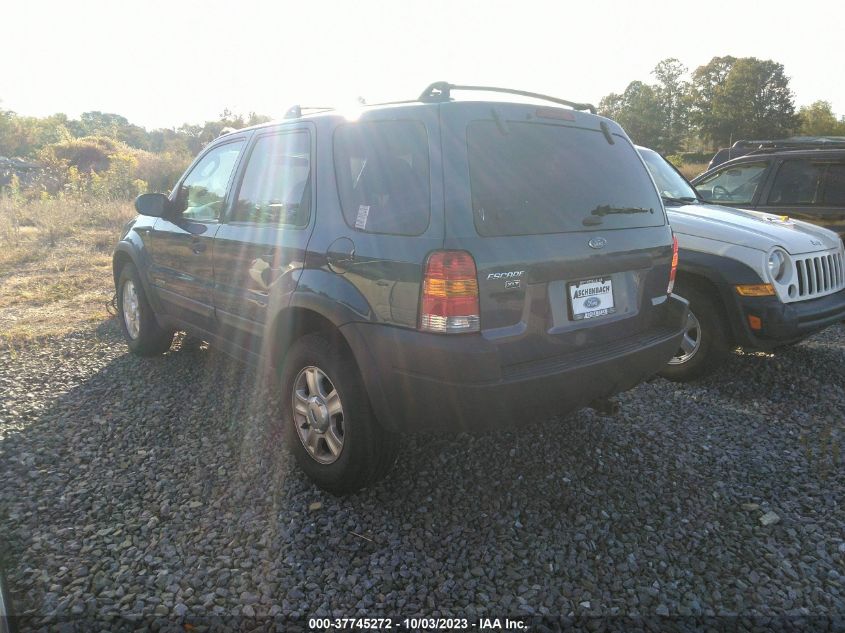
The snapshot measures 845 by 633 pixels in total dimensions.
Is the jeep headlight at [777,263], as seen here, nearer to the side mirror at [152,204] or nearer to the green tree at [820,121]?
the side mirror at [152,204]

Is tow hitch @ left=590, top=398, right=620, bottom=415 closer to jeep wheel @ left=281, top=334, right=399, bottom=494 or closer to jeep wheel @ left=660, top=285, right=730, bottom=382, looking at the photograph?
jeep wheel @ left=281, top=334, right=399, bottom=494

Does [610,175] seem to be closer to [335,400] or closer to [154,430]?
[335,400]

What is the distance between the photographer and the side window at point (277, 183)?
3.18 metres

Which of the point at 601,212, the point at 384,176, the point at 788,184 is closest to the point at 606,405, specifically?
the point at 601,212

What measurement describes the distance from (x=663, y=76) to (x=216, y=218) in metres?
88.1

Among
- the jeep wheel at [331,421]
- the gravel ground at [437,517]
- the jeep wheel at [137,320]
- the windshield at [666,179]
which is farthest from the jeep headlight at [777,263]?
Answer: the jeep wheel at [137,320]

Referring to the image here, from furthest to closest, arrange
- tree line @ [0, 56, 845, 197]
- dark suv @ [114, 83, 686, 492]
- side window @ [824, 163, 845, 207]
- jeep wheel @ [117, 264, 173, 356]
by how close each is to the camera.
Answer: tree line @ [0, 56, 845, 197] < side window @ [824, 163, 845, 207] < jeep wheel @ [117, 264, 173, 356] < dark suv @ [114, 83, 686, 492]

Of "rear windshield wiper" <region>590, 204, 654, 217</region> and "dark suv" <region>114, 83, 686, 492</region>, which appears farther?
"rear windshield wiper" <region>590, 204, 654, 217</region>

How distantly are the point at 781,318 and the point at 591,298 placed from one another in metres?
2.20

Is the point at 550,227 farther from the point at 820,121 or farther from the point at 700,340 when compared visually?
the point at 820,121

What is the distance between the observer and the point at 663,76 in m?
78.8

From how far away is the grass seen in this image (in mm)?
6734

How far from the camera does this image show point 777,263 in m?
4.31

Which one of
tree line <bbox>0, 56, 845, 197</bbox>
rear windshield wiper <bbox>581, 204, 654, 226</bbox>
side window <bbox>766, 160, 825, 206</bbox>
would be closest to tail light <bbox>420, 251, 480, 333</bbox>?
rear windshield wiper <bbox>581, 204, 654, 226</bbox>
